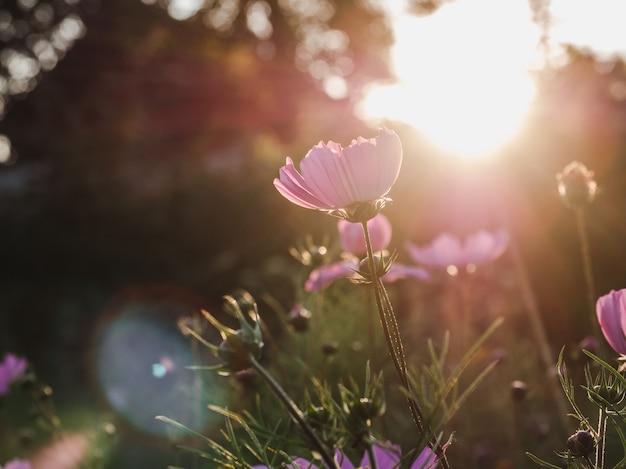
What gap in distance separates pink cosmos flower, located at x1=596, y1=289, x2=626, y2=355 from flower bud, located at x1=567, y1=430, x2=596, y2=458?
0.10 m

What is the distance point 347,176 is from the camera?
2.46ft

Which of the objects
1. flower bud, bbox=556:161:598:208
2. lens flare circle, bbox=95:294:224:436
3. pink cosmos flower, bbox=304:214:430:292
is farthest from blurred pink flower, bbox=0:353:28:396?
flower bud, bbox=556:161:598:208

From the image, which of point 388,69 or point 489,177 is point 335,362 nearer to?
point 489,177

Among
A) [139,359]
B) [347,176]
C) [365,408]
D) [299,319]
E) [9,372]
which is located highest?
[347,176]

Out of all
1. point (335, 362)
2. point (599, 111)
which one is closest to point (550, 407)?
point (335, 362)

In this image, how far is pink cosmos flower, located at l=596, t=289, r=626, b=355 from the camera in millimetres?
706

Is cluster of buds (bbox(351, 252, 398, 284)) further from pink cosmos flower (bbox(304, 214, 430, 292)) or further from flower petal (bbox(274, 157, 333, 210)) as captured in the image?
pink cosmos flower (bbox(304, 214, 430, 292))

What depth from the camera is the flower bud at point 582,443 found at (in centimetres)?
66

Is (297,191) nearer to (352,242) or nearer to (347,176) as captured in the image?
(347,176)

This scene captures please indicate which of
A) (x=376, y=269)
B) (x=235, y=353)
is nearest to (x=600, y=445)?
(x=376, y=269)

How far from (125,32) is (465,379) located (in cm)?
766

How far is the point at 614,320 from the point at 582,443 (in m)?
0.14

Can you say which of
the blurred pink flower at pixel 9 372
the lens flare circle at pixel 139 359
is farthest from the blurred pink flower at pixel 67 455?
the lens flare circle at pixel 139 359

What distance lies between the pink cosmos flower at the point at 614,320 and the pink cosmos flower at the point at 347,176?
281 millimetres
